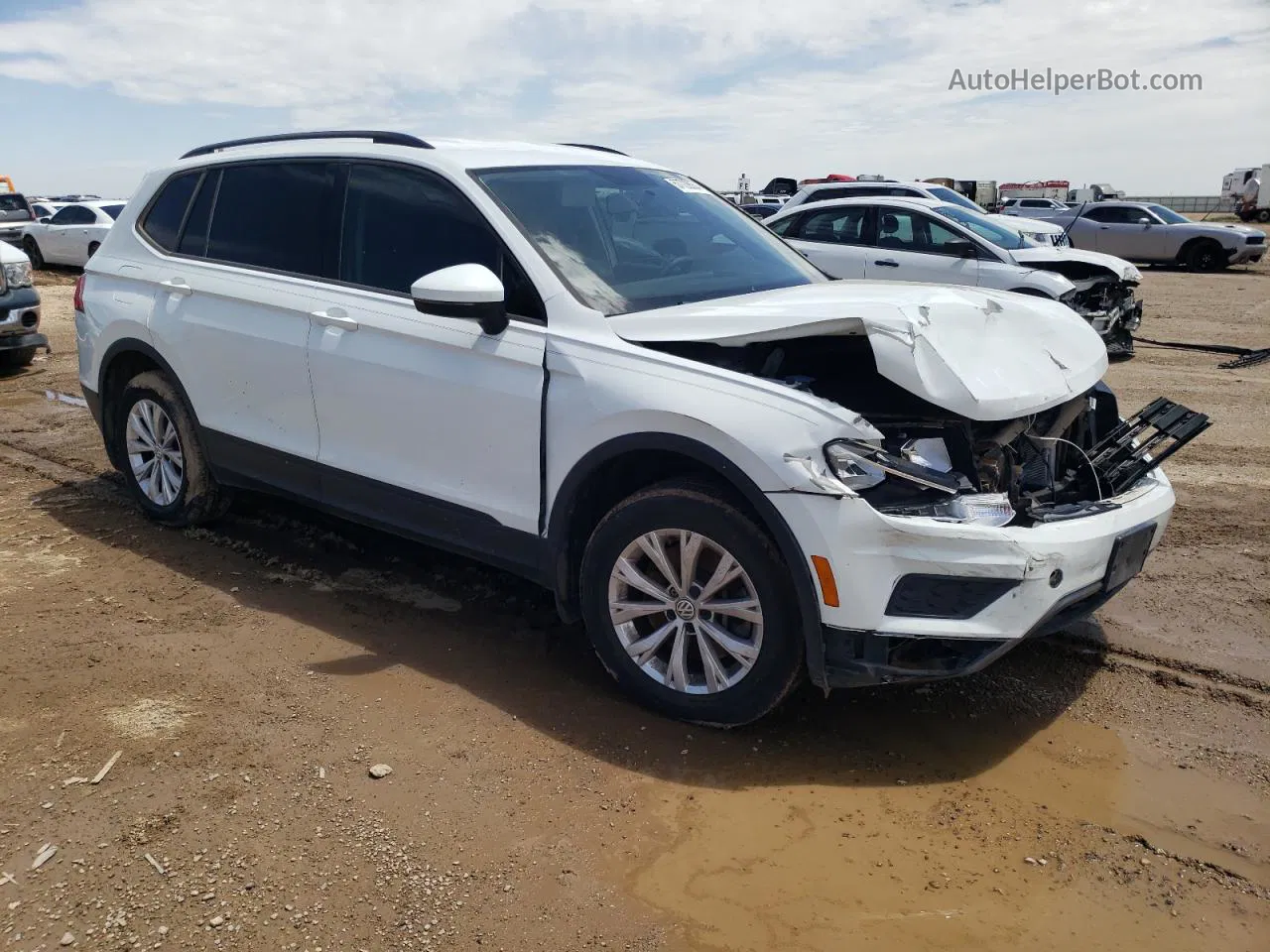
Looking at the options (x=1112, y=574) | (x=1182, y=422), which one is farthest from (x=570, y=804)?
(x=1182, y=422)

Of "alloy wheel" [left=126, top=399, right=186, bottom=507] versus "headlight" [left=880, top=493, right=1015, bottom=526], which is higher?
"headlight" [left=880, top=493, right=1015, bottom=526]

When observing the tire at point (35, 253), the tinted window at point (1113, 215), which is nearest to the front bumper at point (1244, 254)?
the tinted window at point (1113, 215)

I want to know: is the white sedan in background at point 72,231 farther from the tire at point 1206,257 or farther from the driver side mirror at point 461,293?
the tire at point 1206,257

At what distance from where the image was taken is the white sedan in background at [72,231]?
20.4m

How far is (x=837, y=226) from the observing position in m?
12.2

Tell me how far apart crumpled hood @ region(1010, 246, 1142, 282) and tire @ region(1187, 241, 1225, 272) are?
14.1m

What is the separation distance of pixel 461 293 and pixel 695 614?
1.33 metres

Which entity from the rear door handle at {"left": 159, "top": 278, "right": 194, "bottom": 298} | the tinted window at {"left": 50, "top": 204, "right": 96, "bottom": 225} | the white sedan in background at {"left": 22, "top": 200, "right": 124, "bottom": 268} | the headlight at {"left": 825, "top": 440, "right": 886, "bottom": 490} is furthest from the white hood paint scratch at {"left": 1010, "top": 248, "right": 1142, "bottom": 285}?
the tinted window at {"left": 50, "top": 204, "right": 96, "bottom": 225}

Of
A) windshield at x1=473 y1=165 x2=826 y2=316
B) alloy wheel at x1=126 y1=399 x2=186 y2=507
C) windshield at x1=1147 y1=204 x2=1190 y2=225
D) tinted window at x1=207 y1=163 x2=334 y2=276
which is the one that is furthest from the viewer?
windshield at x1=1147 y1=204 x2=1190 y2=225

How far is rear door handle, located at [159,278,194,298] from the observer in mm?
5113

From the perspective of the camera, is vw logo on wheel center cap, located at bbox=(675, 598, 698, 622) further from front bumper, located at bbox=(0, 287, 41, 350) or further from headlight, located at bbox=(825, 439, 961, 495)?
front bumper, located at bbox=(0, 287, 41, 350)

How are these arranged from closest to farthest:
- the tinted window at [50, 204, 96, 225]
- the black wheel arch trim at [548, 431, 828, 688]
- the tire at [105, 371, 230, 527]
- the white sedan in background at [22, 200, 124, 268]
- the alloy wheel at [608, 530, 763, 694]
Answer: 1. the black wheel arch trim at [548, 431, 828, 688]
2. the alloy wheel at [608, 530, 763, 694]
3. the tire at [105, 371, 230, 527]
4. the white sedan in background at [22, 200, 124, 268]
5. the tinted window at [50, 204, 96, 225]

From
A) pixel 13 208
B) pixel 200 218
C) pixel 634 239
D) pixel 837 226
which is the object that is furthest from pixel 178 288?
pixel 13 208

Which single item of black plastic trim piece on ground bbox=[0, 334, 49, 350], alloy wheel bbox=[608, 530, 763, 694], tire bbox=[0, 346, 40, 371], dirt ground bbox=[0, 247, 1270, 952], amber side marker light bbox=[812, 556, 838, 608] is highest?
amber side marker light bbox=[812, 556, 838, 608]
